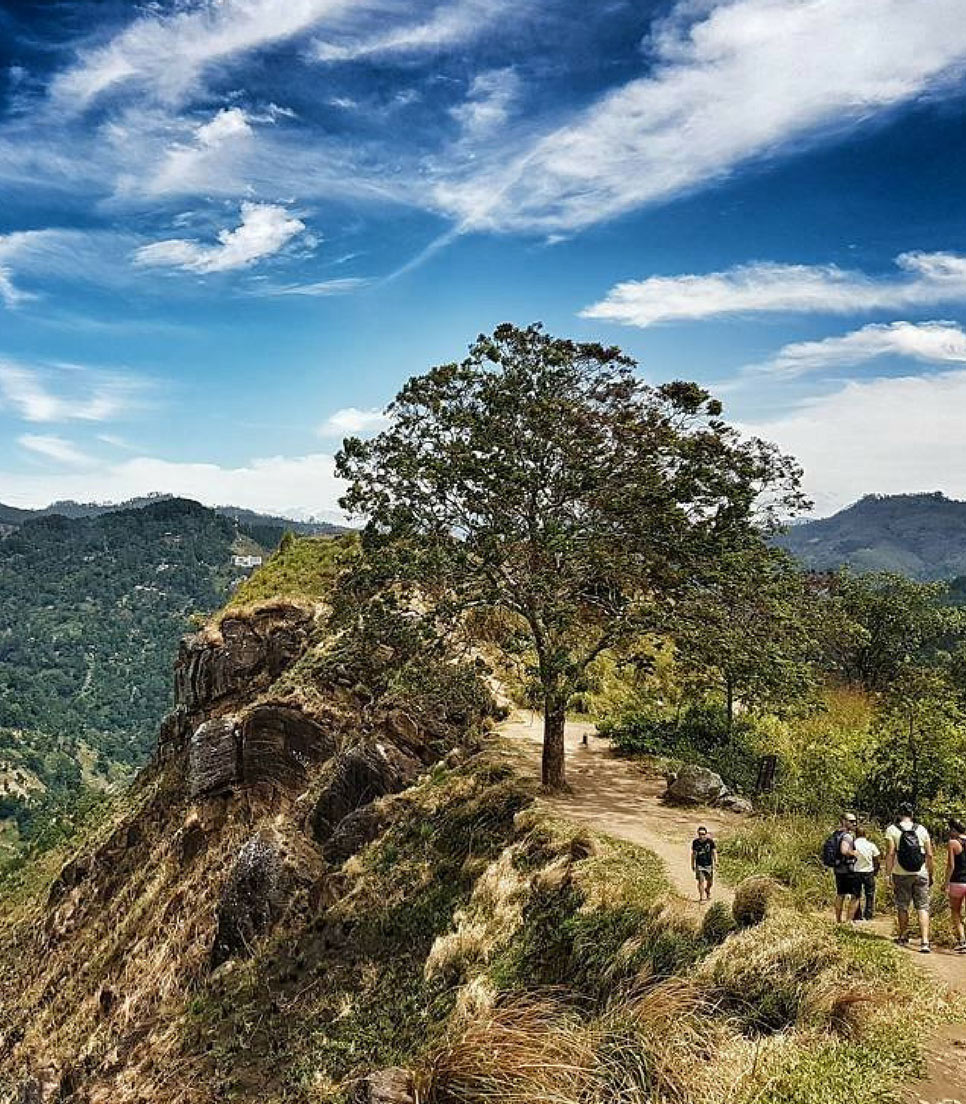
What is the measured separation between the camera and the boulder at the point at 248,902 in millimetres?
19703

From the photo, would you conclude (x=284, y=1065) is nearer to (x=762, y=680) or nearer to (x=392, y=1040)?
(x=392, y=1040)

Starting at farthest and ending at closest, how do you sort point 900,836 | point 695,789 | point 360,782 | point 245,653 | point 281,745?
1. point 245,653
2. point 281,745
3. point 360,782
4. point 695,789
5. point 900,836

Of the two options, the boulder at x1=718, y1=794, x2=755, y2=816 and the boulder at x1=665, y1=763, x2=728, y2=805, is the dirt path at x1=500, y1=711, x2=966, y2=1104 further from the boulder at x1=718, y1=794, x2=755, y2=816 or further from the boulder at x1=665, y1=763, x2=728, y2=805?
the boulder at x1=665, y1=763, x2=728, y2=805

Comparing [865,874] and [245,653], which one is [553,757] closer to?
[865,874]

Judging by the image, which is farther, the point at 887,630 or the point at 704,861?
the point at 887,630

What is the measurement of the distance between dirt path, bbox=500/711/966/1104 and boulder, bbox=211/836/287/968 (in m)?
6.87

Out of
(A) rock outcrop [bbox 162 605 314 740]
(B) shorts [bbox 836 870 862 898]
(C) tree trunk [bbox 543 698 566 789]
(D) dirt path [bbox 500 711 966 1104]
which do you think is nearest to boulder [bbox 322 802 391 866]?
(D) dirt path [bbox 500 711 966 1104]

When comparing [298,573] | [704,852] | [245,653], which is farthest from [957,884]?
[298,573]

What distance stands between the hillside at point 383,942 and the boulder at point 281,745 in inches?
3.0

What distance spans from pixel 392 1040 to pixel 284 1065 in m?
2.29

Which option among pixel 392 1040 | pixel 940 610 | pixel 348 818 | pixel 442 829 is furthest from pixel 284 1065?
pixel 940 610

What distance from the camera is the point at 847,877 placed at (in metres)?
11.7

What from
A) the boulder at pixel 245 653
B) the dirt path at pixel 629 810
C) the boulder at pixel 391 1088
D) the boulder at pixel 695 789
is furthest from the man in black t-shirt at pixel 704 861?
the boulder at pixel 245 653

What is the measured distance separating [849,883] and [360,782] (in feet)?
47.4
